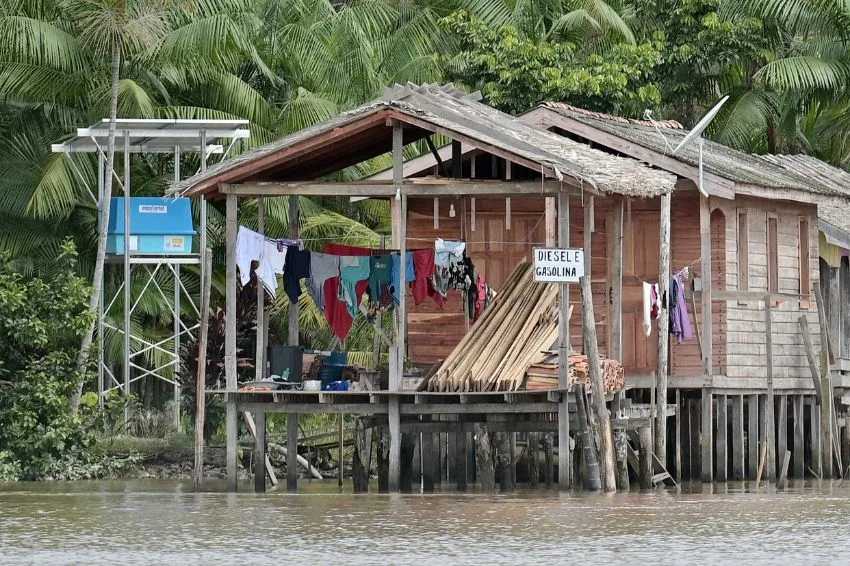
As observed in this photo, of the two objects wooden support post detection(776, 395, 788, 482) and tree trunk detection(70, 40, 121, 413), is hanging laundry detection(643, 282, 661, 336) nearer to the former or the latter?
wooden support post detection(776, 395, 788, 482)

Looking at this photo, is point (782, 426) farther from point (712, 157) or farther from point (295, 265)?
point (295, 265)

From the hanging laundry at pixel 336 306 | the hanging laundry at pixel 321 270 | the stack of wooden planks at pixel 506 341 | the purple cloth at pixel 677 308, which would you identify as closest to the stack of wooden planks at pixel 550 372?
the stack of wooden planks at pixel 506 341

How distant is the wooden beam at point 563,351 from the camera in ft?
73.6

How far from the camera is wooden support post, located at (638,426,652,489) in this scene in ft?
80.1

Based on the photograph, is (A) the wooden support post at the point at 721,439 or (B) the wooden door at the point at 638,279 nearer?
(A) the wooden support post at the point at 721,439

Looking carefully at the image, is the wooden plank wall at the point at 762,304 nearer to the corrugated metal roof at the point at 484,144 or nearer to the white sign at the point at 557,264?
the corrugated metal roof at the point at 484,144

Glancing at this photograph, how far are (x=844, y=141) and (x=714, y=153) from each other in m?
10.8

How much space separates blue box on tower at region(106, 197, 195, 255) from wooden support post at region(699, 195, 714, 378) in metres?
8.55

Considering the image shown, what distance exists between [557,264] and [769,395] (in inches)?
235

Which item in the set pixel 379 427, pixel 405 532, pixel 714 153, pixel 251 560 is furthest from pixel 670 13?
pixel 251 560

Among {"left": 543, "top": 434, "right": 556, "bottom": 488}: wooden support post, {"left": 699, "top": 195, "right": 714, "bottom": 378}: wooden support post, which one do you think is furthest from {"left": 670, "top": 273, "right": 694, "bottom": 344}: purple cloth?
{"left": 543, "top": 434, "right": 556, "bottom": 488}: wooden support post

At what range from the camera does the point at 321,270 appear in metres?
24.7

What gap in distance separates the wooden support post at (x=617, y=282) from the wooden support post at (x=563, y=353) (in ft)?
10.6

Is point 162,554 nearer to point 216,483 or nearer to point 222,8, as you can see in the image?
point 216,483
